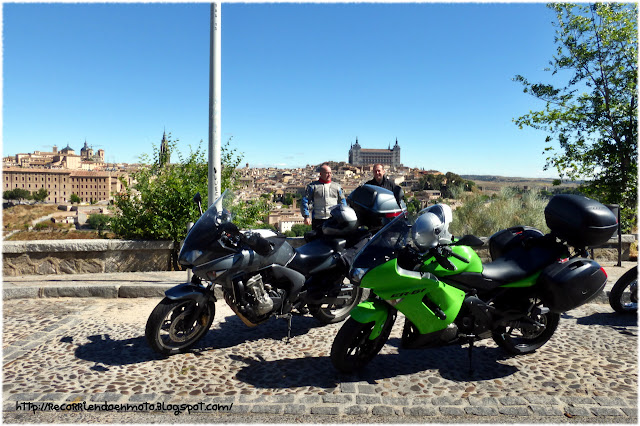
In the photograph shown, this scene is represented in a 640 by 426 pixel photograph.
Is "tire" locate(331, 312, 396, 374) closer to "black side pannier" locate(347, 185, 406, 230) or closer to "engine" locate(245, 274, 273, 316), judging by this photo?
"engine" locate(245, 274, 273, 316)

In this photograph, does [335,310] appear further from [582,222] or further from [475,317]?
[582,222]

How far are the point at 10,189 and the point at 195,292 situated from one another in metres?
152

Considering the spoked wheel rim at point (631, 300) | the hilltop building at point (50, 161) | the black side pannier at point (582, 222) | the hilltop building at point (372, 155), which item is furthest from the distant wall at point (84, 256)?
the hilltop building at point (372, 155)

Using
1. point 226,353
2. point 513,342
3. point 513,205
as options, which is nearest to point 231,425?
point 226,353

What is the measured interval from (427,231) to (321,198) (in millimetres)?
3290

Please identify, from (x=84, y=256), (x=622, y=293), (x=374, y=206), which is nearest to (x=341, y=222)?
(x=374, y=206)

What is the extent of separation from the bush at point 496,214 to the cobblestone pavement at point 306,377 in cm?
553

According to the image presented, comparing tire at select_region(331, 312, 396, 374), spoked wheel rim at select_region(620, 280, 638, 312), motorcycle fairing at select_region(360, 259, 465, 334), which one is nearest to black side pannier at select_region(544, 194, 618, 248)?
motorcycle fairing at select_region(360, 259, 465, 334)

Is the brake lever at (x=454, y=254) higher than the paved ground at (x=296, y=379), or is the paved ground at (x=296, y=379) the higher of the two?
the brake lever at (x=454, y=254)

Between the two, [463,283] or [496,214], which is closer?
[463,283]

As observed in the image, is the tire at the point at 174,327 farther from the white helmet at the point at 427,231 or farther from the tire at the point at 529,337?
the tire at the point at 529,337

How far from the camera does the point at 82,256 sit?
672 centimetres

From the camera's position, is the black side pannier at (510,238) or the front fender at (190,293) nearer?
the front fender at (190,293)

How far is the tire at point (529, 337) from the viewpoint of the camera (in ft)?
12.3
